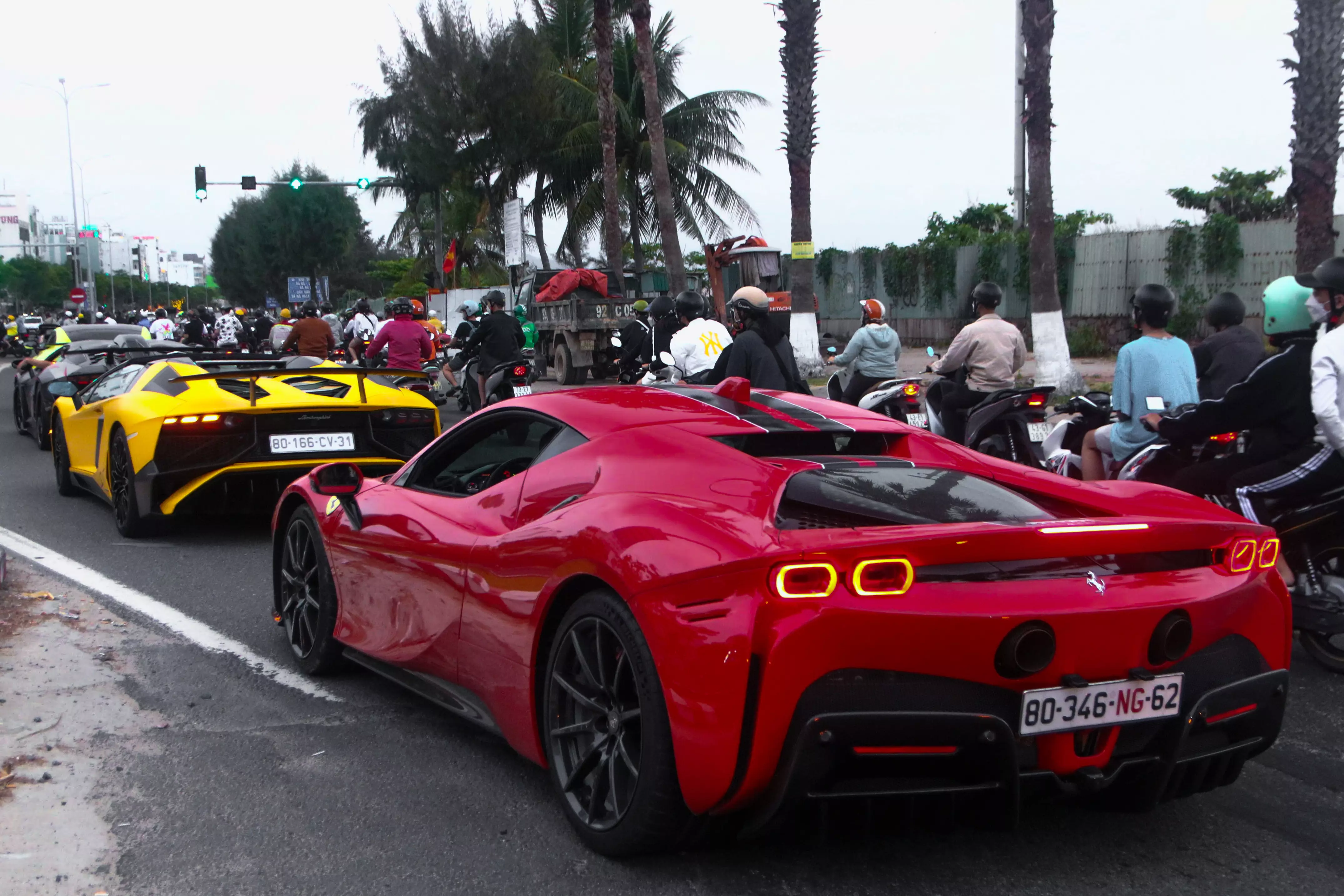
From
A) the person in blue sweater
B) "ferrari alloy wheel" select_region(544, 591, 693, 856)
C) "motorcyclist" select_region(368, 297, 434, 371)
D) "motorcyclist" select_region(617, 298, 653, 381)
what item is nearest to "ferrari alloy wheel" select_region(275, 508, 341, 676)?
"ferrari alloy wheel" select_region(544, 591, 693, 856)

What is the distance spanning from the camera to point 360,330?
2147cm

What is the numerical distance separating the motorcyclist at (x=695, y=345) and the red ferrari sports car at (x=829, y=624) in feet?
19.0

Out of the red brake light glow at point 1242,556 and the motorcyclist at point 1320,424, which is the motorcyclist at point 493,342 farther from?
the red brake light glow at point 1242,556

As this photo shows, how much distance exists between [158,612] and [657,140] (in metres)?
22.1

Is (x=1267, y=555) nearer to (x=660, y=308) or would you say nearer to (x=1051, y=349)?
(x=660, y=308)

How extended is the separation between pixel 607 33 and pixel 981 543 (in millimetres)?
29420

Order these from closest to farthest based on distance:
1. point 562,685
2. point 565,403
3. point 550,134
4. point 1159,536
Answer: point 1159,536 → point 562,685 → point 565,403 → point 550,134

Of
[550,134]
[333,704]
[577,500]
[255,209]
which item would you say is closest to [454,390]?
[333,704]

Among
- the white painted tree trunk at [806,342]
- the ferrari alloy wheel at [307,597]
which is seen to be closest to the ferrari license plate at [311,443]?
the ferrari alloy wheel at [307,597]

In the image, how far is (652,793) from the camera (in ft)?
→ 10.6

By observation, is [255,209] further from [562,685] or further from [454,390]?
[562,685]

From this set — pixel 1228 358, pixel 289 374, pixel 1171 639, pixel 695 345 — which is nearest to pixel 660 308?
pixel 695 345

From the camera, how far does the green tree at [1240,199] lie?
2578 centimetres

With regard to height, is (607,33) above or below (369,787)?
above
